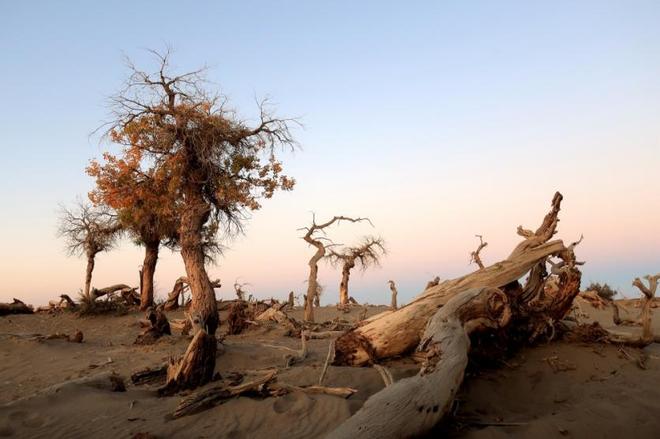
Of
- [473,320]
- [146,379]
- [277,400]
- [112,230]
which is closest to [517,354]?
[473,320]

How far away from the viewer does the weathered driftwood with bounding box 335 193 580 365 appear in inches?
296

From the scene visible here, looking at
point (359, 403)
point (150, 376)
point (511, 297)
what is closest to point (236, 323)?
point (150, 376)

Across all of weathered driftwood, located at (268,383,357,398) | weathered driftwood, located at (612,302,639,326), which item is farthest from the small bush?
weathered driftwood, located at (268,383,357,398)

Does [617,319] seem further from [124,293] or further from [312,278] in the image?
[124,293]

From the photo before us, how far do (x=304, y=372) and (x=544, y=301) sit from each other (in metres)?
4.20

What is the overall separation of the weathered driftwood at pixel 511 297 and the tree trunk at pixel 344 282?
16.9 metres

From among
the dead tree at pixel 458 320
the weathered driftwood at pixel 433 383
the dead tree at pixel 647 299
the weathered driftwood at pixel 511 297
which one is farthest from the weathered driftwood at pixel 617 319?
the weathered driftwood at pixel 433 383

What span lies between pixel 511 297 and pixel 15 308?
1961 centimetres

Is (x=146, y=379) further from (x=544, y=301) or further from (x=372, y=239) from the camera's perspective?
(x=372, y=239)

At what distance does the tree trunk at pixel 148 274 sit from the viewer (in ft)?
73.2

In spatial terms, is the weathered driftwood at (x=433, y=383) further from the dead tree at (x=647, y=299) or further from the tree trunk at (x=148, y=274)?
the tree trunk at (x=148, y=274)

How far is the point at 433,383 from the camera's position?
5.11 m

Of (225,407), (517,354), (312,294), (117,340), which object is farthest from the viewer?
(312,294)

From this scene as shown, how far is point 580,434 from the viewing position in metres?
5.14
